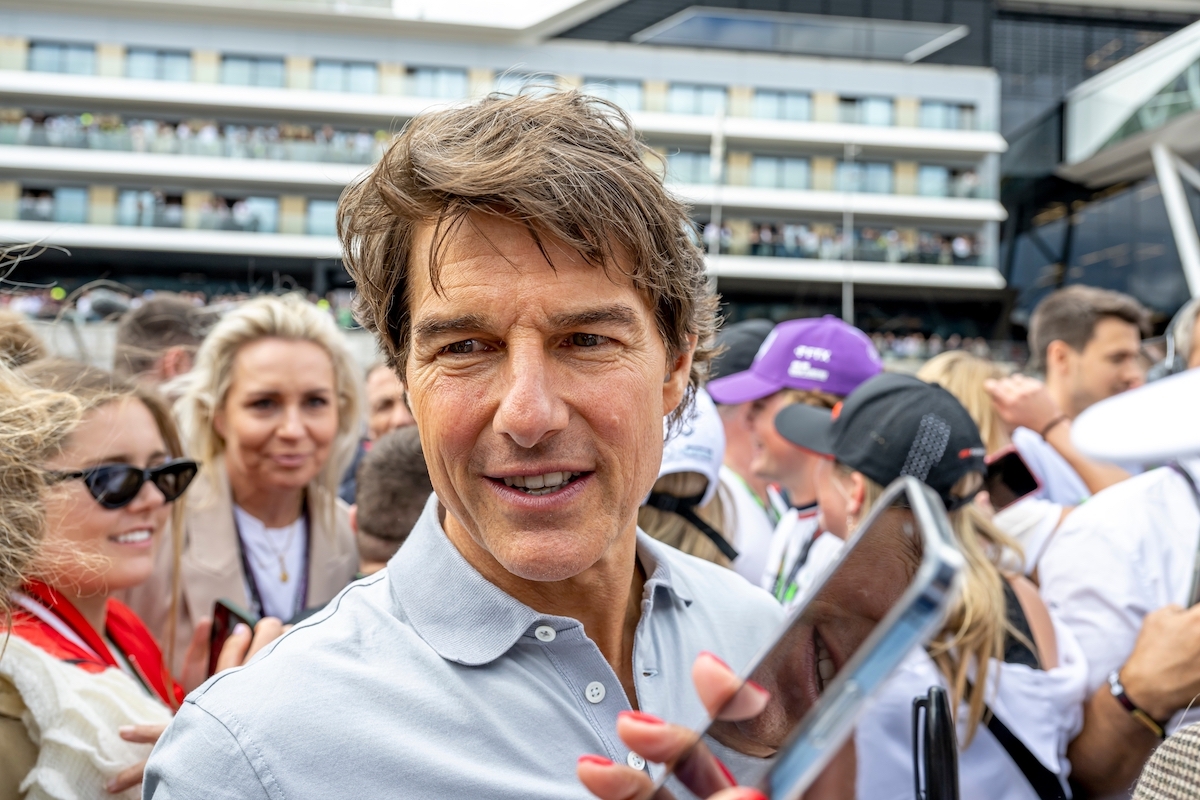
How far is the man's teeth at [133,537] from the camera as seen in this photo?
250 centimetres

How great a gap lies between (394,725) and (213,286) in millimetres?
36096

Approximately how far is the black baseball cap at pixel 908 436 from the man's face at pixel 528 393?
3.76ft

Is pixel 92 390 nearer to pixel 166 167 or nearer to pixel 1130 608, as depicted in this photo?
pixel 1130 608

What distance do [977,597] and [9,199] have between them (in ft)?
127

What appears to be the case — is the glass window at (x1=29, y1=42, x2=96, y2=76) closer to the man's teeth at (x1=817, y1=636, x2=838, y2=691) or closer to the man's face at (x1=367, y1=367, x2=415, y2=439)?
the man's face at (x1=367, y1=367, x2=415, y2=439)

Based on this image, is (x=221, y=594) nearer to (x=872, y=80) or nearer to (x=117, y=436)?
(x=117, y=436)

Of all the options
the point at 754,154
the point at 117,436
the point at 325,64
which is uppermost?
the point at 325,64

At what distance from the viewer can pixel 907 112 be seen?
131 ft

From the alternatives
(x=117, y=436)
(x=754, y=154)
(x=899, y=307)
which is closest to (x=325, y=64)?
(x=754, y=154)

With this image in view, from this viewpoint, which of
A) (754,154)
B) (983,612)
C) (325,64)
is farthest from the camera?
(754,154)

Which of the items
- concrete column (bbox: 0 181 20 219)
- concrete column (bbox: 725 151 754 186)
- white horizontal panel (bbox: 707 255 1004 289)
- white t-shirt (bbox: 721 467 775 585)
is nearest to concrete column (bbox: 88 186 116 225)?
concrete column (bbox: 0 181 20 219)

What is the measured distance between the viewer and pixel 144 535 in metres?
2.57

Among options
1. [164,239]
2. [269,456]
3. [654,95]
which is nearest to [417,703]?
[269,456]

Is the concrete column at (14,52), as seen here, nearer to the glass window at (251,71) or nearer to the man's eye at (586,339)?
the glass window at (251,71)
